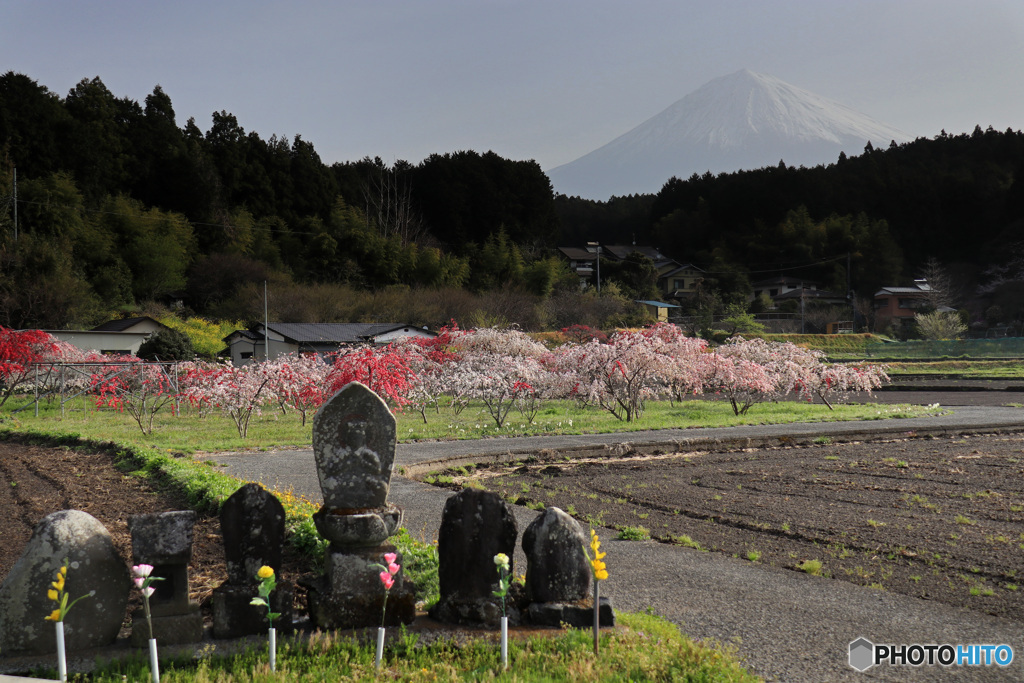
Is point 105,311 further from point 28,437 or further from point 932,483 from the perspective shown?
point 932,483

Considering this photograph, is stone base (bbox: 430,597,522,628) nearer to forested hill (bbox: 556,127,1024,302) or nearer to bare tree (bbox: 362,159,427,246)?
bare tree (bbox: 362,159,427,246)

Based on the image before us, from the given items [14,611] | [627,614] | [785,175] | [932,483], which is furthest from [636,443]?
[785,175]

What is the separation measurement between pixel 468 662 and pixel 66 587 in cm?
201

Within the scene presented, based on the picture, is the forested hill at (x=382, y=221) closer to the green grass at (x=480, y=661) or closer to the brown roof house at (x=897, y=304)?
the brown roof house at (x=897, y=304)

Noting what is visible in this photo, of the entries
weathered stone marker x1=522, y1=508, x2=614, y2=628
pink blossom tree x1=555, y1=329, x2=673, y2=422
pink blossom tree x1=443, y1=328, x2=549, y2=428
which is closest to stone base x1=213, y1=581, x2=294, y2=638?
weathered stone marker x1=522, y1=508, x2=614, y2=628

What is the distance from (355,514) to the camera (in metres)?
4.02

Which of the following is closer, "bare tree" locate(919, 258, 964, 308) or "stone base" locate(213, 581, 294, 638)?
"stone base" locate(213, 581, 294, 638)

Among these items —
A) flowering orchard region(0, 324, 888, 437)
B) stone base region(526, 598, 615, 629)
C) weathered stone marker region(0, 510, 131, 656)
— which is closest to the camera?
weathered stone marker region(0, 510, 131, 656)

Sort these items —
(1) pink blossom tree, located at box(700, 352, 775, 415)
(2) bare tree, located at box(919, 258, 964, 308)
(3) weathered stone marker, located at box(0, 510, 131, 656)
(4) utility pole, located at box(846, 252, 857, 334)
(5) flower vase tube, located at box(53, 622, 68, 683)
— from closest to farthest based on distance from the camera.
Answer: (5) flower vase tube, located at box(53, 622, 68, 683), (3) weathered stone marker, located at box(0, 510, 131, 656), (1) pink blossom tree, located at box(700, 352, 775, 415), (4) utility pole, located at box(846, 252, 857, 334), (2) bare tree, located at box(919, 258, 964, 308)

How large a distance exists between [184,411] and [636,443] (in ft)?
49.1

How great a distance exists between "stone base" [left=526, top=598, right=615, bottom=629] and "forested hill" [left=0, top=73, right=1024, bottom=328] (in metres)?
37.5

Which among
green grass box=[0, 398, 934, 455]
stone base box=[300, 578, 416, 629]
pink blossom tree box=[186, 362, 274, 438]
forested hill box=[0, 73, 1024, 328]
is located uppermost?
forested hill box=[0, 73, 1024, 328]

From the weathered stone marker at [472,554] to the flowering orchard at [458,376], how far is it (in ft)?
39.0

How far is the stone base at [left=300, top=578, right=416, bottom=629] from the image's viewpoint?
402 centimetres
